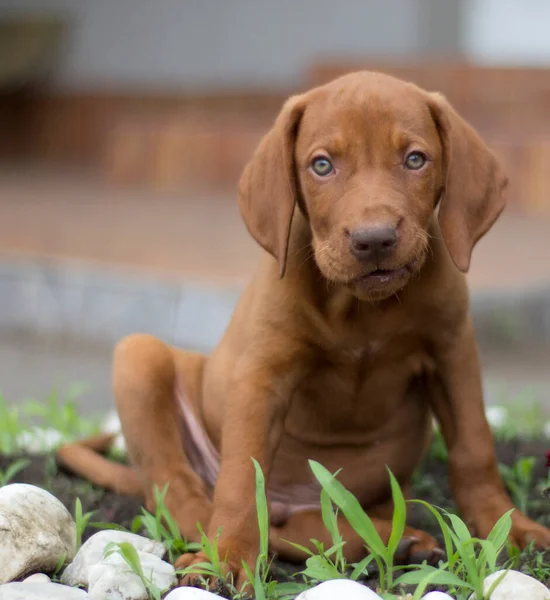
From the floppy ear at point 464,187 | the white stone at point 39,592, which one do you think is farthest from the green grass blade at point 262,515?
the floppy ear at point 464,187

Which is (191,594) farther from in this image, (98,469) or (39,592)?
(98,469)

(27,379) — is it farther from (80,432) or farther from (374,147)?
(374,147)

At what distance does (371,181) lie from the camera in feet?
10.3

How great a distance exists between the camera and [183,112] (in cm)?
1395

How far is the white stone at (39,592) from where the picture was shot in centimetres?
280

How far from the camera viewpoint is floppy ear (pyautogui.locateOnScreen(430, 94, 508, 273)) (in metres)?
3.29

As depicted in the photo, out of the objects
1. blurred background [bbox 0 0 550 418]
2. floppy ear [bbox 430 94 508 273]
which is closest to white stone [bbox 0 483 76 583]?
floppy ear [bbox 430 94 508 273]

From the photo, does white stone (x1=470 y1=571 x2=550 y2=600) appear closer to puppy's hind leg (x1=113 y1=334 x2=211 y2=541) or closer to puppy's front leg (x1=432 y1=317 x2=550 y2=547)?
puppy's front leg (x1=432 y1=317 x2=550 y2=547)

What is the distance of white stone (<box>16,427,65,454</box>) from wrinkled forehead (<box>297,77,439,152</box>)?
1887 mm

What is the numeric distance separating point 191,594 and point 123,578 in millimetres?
230

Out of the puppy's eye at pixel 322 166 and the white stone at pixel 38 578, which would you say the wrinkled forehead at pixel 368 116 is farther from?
the white stone at pixel 38 578

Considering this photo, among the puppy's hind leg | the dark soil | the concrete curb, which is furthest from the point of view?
the concrete curb

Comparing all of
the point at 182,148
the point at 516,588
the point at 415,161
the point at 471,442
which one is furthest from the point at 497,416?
the point at 182,148

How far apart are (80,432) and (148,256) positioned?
3.29m
